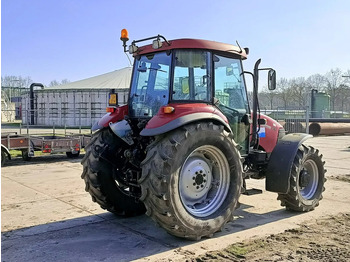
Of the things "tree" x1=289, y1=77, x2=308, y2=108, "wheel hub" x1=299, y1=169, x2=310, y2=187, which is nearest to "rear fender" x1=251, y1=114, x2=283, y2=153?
"wheel hub" x1=299, y1=169, x2=310, y2=187

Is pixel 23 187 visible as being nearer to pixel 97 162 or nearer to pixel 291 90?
pixel 97 162

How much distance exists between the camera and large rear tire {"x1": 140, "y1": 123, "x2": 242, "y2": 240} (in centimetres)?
420

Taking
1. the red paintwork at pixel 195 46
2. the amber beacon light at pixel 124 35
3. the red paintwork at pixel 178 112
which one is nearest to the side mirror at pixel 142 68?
the red paintwork at pixel 195 46

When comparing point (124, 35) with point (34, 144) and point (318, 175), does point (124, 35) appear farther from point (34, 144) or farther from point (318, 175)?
point (34, 144)

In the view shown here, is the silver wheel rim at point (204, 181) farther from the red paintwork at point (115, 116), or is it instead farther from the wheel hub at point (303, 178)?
the wheel hub at point (303, 178)

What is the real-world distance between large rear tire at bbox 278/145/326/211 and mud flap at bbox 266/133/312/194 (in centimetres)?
15

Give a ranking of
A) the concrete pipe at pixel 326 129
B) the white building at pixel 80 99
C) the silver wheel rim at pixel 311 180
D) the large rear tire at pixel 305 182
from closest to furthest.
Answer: the large rear tire at pixel 305 182 → the silver wheel rim at pixel 311 180 → the concrete pipe at pixel 326 129 → the white building at pixel 80 99

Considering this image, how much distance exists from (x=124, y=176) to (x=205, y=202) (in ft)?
4.33

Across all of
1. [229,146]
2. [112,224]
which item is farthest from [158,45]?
[112,224]

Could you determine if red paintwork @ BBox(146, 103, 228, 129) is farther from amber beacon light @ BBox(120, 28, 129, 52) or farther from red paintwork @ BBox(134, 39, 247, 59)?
amber beacon light @ BBox(120, 28, 129, 52)

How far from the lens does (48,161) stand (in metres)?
12.6

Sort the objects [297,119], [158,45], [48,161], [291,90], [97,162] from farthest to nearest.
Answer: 1. [291,90]
2. [297,119]
3. [48,161]
4. [97,162]
5. [158,45]

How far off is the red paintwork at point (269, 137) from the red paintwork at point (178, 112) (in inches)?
64.8

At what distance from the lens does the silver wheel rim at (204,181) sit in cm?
465
